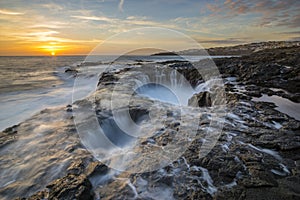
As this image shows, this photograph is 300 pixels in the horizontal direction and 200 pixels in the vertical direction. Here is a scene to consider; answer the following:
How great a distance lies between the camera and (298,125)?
532 cm

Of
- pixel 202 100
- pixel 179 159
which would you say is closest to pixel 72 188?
pixel 179 159

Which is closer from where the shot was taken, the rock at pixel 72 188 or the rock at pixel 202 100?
the rock at pixel 72 188

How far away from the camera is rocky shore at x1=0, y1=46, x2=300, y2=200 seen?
3324 millimetres

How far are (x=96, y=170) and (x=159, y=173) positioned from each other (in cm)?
148

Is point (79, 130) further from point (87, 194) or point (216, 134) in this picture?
point (216, 134)

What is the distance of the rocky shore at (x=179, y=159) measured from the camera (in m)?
3.32

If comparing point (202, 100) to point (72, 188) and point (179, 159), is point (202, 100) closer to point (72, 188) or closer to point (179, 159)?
point (179, 159)

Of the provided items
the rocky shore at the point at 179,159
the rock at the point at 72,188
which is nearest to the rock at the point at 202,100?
the rocky shore at the point at 179,159

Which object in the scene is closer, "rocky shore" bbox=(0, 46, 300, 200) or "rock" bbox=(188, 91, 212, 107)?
"rocky shore" bbox=(0, 46, 300, 200)

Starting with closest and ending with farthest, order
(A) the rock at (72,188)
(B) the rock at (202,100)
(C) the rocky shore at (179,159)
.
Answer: (A) the rock at (72,188) → (C) the rocky shore at (179,159) → (B) the rock at (202,100)

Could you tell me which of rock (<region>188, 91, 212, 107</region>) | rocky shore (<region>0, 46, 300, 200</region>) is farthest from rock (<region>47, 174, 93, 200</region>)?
rock (<region>188, 91, 212, 107</region>)

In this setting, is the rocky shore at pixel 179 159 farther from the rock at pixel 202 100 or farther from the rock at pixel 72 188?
the rock at pixel 202 100

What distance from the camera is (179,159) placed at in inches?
170

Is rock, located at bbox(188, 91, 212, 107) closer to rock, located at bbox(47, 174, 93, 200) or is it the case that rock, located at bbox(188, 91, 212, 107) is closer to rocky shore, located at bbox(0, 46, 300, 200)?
rocky shore, located at bbox(0, 46, 300, 200)
